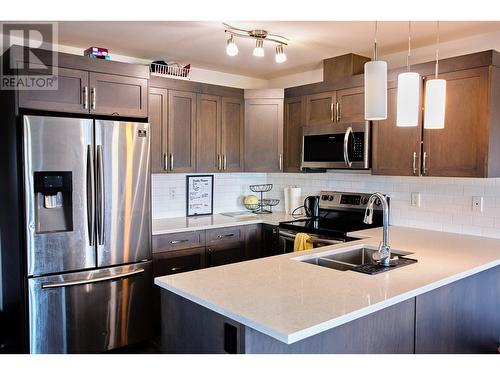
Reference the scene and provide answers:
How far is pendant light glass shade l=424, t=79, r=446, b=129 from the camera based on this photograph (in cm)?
207

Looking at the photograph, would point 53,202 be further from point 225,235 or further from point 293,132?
point 293,132

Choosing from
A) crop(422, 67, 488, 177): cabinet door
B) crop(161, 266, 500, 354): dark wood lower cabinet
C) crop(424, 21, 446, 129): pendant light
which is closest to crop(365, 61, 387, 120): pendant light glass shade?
crop(424, 21, 446, 129): pendant light

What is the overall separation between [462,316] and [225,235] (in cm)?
204

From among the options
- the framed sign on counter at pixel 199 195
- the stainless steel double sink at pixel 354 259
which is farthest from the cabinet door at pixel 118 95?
the stainless steel double sink at pixel 354 259

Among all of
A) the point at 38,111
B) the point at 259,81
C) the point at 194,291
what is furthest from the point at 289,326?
the point at 259,81

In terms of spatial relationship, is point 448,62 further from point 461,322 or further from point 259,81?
point 259,81

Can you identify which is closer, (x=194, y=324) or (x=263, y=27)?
(x=194, y=324)

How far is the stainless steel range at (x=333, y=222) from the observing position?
11.2 feet

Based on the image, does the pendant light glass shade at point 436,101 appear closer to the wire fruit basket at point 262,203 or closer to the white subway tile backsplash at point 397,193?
the white subway tile backsplash at point 397,193

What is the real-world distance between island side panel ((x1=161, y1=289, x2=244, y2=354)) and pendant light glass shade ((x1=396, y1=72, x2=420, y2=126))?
3.93 ft

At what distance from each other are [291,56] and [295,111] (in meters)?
0.54

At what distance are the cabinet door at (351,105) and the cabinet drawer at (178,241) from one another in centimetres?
158
